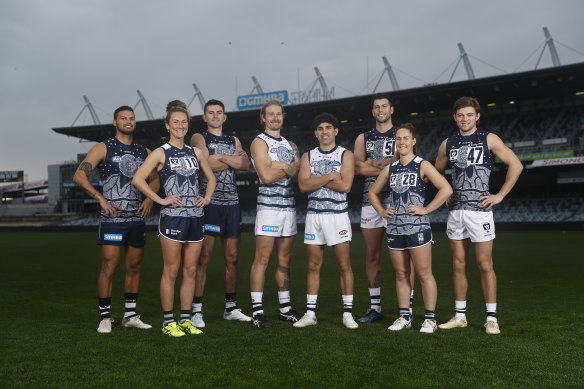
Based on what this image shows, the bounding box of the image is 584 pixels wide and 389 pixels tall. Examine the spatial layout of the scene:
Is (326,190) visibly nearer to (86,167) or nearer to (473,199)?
(473,199)

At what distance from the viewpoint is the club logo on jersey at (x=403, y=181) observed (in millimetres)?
4949

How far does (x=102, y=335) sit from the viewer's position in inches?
190

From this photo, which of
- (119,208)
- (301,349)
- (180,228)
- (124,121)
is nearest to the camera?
(301,349)

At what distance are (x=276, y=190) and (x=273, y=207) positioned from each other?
0.19 m

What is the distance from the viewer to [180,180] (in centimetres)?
496

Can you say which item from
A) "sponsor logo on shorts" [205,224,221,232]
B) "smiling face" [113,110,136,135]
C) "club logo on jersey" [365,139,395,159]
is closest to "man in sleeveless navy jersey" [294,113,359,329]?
"club logo on jersey" [365,139,395,159]

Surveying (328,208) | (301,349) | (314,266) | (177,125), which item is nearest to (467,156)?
(328,208)

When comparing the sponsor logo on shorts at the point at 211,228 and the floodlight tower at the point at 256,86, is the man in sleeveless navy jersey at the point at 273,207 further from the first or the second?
the floodlight tower at the point at 256,86

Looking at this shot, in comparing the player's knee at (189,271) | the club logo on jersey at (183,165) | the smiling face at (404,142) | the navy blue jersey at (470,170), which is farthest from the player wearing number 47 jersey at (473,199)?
the club logo on jersey at (183,165)

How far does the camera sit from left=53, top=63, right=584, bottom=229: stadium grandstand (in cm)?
3155

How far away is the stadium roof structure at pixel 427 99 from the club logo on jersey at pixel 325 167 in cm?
2796

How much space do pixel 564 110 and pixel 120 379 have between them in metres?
38.7

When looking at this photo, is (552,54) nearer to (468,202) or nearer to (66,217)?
(468,202)

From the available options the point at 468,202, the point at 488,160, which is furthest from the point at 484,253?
the point at 488,160
